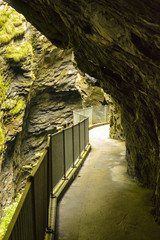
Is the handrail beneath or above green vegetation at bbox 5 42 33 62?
beneath

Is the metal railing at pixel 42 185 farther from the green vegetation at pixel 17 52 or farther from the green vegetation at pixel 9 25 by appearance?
the green vegetation at pixel 9 25

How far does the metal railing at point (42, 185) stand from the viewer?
Result: 9.09 feet

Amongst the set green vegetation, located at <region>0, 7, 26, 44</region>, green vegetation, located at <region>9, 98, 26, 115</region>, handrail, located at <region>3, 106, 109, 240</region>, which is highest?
green vegetation, located at <region>0, 7, 26, 44</region>

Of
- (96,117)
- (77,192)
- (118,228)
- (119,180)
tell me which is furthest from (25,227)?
(96,117)

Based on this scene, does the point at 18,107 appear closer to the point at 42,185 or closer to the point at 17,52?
the point at 17,52

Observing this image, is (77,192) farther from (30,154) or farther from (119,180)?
(30,154)

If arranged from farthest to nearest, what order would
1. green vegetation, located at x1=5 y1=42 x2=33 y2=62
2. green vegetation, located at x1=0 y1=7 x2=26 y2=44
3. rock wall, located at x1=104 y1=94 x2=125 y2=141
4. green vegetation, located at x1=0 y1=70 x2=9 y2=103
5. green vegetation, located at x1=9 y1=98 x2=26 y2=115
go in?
green vegetation, located at x1=9 y1=98 x2=26 y2=115, green vegetation, located at x1=5 y1=42 x2=33 y2=62, green vegetation, located at x1=0 y1=7 x2=26 y2=44, green vegetation, located at x1=0 y1=70 x2=9 y2=103, rock wall, located at x1=104 y1=94 x2=125 y2=141

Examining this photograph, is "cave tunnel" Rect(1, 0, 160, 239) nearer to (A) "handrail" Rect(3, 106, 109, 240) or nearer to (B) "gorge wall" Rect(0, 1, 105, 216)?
(A) "handrail" Rect(3, 106, 109, 240)

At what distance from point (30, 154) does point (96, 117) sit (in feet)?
43.6

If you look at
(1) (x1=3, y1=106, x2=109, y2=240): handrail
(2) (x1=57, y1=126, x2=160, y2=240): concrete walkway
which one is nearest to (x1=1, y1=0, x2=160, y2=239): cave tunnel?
(2) (x1=57, y1=126, x2=160, y2=240): concrete walkway

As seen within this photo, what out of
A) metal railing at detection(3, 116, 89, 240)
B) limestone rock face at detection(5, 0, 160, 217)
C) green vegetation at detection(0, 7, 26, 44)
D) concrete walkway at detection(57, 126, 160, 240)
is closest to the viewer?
metal railing at detection(3, 116, 89, 240)

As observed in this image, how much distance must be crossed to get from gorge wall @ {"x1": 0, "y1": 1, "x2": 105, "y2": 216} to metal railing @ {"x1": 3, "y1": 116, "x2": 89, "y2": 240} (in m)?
8.45

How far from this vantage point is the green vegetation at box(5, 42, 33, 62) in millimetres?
25234

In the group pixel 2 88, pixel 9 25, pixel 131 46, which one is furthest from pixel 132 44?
pixel 9 25
